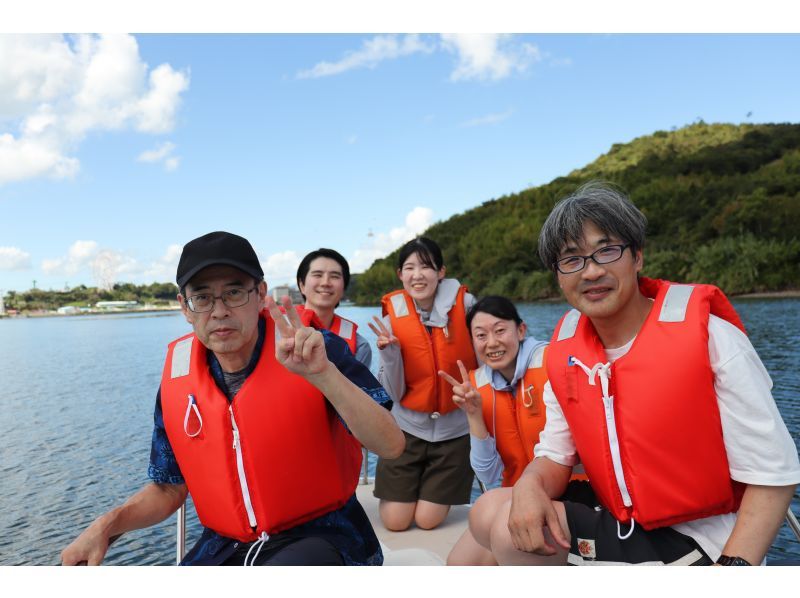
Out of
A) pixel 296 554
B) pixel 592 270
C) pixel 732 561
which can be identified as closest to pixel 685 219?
pixel 592 270

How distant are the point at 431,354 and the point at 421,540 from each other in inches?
47.5

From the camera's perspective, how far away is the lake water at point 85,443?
5.64m

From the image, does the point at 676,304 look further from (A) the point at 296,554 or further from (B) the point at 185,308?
(B) the point at 185,308

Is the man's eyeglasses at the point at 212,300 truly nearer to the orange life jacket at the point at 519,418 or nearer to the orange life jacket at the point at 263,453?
the orange life jacket at the point at 263,453

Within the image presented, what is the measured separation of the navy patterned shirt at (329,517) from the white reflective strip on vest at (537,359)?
129 centimetres

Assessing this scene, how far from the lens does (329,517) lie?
187 cm

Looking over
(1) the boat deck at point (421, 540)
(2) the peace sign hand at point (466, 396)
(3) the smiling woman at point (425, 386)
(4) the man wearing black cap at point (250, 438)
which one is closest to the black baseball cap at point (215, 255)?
(4) the man wearing black cap at point (250, 438)

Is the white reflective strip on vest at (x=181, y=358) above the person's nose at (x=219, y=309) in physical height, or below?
below

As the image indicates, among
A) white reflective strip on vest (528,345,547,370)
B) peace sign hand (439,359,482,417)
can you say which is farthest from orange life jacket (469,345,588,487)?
peace sign hand (439,359,482,417)

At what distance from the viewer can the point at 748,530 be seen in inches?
55.8

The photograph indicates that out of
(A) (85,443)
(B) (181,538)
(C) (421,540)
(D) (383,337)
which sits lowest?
(A) (85,443)

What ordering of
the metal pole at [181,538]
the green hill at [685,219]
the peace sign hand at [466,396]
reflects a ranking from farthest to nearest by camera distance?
Result: 1. the green hill at [685,219]
2. the peace sign hand at [466,396]
3. the metal pole at [181,538]

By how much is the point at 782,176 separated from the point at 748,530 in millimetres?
45207

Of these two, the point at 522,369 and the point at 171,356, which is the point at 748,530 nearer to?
the point at 522,369
